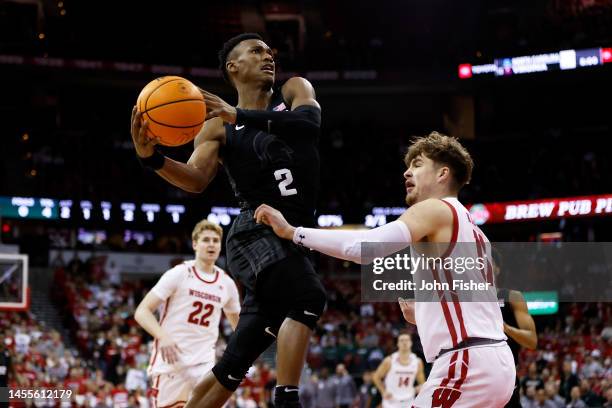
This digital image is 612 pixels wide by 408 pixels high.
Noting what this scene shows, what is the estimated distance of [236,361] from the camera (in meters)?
4.99

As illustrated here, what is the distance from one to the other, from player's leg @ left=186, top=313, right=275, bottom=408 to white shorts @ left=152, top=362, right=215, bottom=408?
290 centimetres

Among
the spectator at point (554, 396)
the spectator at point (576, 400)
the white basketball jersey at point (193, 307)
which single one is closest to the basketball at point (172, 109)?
the white basketball jersey at point (193, 307)

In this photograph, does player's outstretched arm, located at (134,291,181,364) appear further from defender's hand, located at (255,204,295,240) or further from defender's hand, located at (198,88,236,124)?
defender's hand, located at (255,204,295,240)

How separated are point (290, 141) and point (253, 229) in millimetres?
576

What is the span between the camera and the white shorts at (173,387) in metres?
7.82

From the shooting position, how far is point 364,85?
30578 millimetres

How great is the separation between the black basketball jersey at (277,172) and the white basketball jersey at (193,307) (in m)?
3.07

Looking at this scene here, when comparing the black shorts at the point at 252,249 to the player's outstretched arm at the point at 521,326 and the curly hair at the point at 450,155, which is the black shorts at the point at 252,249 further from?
the player's outstretched arm at the point at 521,326

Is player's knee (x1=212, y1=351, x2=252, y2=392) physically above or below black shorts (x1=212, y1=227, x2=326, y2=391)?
below

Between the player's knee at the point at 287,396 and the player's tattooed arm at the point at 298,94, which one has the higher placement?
the player's tattooed arm at the point at 298,94

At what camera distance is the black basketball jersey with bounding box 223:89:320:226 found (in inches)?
201

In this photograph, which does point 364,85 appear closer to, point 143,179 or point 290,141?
point 143,179

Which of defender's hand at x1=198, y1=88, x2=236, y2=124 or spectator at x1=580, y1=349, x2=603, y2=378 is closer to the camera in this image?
defender's hand at x1=198, y1=88, x2=236, y2=124

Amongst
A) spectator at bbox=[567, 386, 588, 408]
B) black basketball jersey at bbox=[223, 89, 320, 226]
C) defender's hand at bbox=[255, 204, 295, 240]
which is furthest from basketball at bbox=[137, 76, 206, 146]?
spectator at bbox=[567, 386, 588, 408]
